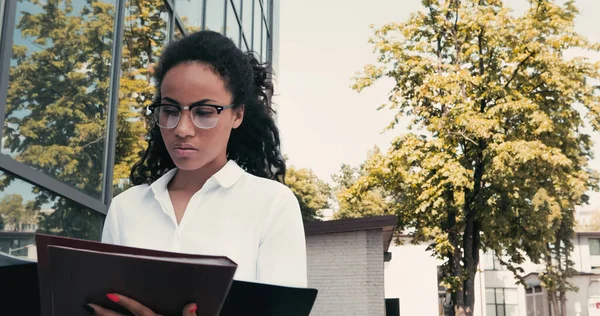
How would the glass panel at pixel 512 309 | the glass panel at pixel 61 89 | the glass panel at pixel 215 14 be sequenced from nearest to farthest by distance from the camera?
the glass panel at pixel 61 89 < the glass panel at pixel 215 14 < the glass panel at pixel 512 309

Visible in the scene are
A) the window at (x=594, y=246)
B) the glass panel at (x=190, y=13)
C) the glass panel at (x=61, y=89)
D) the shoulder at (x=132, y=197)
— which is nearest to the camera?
the shoulder at (x=132, y=197)

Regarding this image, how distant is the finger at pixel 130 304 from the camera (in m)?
1.26

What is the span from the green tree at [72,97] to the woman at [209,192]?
250cm

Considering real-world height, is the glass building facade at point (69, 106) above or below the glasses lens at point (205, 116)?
above

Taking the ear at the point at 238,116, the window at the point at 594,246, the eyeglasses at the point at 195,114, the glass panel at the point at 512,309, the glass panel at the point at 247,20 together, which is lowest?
the glass panel at the point at 512,309

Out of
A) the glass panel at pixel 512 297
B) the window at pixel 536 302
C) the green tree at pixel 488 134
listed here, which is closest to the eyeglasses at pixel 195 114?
the green tree at pixel 488 134

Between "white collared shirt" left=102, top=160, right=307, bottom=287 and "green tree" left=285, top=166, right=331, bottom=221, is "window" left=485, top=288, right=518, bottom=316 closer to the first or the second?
"green tree" left=285, top=166, right=331, bottom=221

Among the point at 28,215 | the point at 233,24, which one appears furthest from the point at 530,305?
the point at 28,215

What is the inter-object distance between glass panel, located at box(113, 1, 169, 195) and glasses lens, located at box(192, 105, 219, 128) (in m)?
4.25

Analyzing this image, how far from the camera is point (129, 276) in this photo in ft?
4.03

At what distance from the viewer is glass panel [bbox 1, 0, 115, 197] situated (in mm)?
4055

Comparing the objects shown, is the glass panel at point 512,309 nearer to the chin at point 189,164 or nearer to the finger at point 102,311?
the chin at point 189,164

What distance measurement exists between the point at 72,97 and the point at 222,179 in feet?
11.5

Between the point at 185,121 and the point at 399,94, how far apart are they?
713 inches
